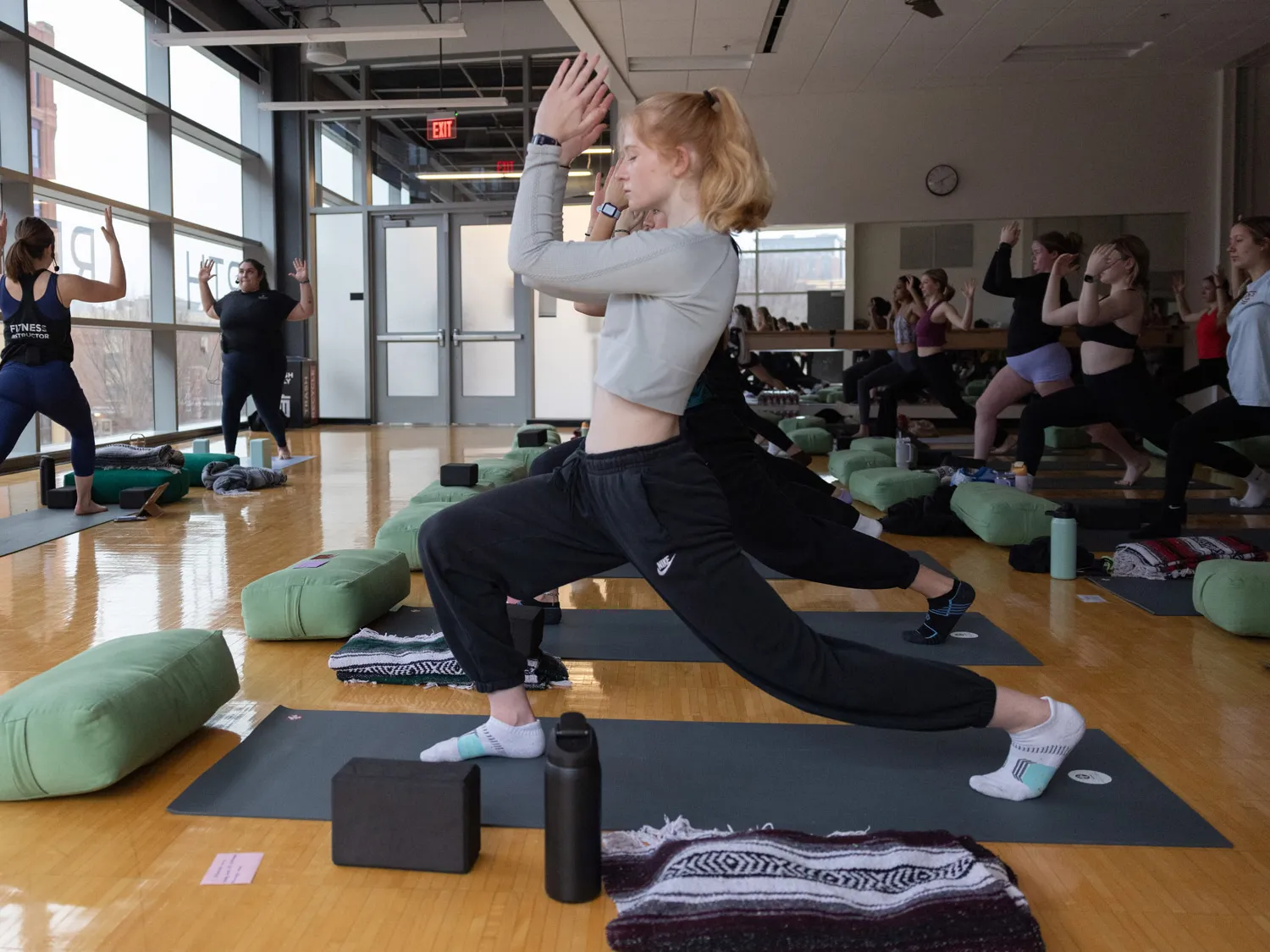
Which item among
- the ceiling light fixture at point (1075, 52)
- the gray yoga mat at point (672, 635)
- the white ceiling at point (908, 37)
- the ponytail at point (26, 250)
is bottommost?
the gray yoga mat at point (672, 635)

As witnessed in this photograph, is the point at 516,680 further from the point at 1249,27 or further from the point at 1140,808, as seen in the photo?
the point at 1249,27

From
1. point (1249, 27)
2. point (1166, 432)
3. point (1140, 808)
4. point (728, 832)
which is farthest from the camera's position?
point (1249, 27)

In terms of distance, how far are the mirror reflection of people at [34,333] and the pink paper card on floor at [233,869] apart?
4289mm

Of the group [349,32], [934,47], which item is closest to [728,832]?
[349,32]

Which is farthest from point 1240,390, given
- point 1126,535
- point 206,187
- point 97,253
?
point 206,187

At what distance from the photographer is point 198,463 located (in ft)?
23.7

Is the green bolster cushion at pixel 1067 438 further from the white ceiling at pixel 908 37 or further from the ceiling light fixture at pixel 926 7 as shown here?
the ceiling light fixture at pixel 926 7

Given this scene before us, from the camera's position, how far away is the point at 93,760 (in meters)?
2.15

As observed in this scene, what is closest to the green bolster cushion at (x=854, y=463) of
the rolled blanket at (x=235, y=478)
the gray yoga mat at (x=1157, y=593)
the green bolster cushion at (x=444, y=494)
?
the green bolster cushion at (x=444, y=494)

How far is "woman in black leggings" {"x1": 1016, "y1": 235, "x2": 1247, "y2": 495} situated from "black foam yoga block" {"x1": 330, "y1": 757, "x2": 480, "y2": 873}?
4.43 metres

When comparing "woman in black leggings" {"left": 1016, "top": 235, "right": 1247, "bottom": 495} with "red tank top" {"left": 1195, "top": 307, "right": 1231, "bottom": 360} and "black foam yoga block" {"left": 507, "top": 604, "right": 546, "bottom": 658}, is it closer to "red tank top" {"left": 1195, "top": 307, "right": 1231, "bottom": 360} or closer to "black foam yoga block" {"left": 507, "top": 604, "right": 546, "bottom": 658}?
"red tank top" {"left": 1195, "top": 307, "right": 1231, "bottom": 360}

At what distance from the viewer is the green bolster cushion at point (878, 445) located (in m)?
7.85

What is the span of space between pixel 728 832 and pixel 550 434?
7.19 m

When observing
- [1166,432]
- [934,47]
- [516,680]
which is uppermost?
[934,47]
